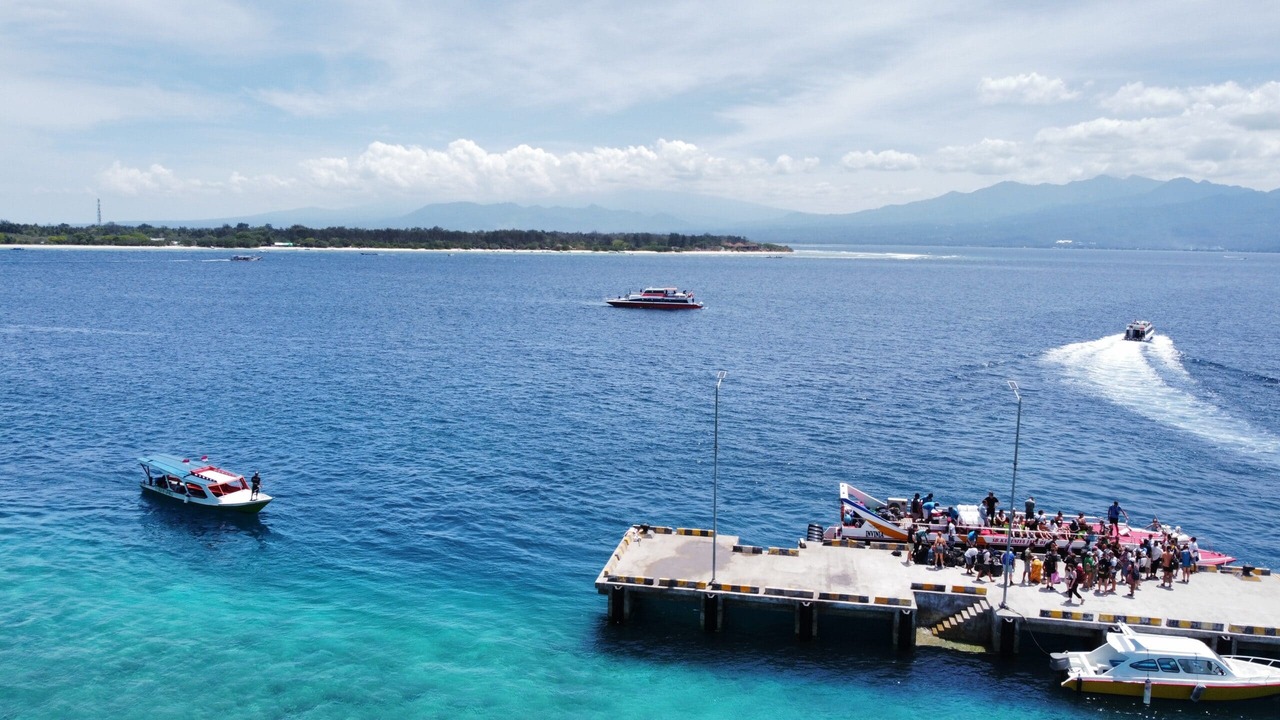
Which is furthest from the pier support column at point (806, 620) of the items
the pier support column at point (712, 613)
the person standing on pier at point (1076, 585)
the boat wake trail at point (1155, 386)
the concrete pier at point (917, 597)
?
the boat wake trail at point (1155, 386)

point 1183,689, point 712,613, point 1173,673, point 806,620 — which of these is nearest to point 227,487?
point 712,613

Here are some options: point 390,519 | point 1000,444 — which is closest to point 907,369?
point 1000,444

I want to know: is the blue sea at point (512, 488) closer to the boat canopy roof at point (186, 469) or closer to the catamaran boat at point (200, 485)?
the catamaran boat at point (200, 485)

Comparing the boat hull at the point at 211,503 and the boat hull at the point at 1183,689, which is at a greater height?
the boat hull at the point at 211,503

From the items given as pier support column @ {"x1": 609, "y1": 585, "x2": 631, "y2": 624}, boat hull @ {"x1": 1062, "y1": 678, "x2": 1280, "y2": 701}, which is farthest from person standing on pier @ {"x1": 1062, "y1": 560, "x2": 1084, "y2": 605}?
pier support column @ {"x1": 609, "y1": 585, "x2": 631, "y2": 624}

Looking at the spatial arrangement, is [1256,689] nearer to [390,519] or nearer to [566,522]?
[566,522]

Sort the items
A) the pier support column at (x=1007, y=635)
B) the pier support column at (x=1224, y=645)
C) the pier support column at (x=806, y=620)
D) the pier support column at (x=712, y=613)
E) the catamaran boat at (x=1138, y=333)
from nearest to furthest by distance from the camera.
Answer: the pier support column at (x=1224, y=645) → the pier support column at (x=1007, y=635) → the pier support column at (x=806, y=620) → the pier support column at (x=712, y=613) → the catamaran boat at (x=1138, y=333)

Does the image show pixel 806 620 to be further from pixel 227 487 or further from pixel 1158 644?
pixel 227 487
